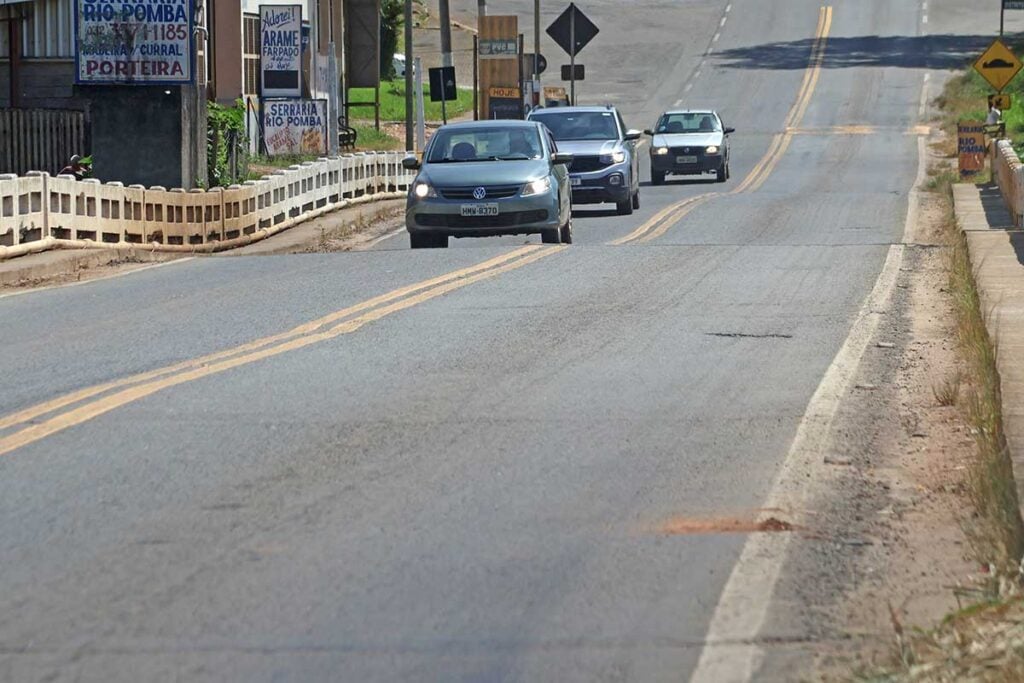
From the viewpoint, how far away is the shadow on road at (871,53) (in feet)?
247

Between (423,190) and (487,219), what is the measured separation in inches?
34.2

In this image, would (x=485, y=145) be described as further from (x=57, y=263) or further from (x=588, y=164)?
(x=588, y=164)

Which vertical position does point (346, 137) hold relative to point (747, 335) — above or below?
above

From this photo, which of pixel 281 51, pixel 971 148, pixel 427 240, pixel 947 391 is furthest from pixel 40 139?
pixel 947 391

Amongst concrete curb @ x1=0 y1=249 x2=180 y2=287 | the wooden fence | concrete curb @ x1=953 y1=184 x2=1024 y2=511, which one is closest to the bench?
the wooden fence

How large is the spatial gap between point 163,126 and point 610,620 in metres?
21.9

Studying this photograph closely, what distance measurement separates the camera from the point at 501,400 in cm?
953

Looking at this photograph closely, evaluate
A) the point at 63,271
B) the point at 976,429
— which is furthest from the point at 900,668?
the point at 63,271

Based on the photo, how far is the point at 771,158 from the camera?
5175 cm

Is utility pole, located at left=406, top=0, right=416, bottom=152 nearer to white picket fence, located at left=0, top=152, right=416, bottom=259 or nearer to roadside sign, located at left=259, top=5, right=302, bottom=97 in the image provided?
roadside sign, located at left=259, top=5, right=302, bottom=97

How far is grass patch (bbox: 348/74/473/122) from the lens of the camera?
59.4m

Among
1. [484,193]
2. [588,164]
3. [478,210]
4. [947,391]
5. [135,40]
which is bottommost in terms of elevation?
[947,391]

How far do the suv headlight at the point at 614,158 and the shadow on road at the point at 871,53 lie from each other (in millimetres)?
45926

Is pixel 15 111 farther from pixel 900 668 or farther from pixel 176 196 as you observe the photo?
pixel 900 668
